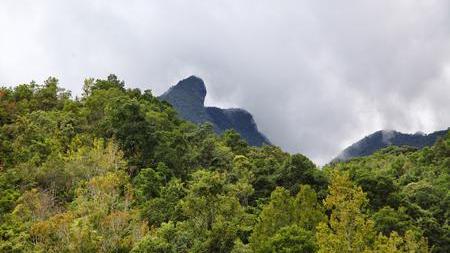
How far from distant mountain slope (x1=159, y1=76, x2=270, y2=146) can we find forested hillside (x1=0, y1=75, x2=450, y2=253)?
3157cm

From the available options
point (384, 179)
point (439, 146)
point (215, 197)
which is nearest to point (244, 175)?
point (384, 179)

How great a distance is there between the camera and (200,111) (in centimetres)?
9275

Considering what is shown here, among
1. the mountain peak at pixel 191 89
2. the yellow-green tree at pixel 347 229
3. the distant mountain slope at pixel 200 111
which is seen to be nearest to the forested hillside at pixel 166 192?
the yellow-green tree at pixel 347 229

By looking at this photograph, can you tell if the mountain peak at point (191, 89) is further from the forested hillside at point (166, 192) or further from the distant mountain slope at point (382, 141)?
the distant mountain slope at point (382, 141)

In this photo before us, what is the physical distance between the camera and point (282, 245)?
2288cm

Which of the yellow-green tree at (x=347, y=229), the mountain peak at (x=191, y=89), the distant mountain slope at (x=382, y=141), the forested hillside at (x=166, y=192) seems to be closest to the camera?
the yellow-green tree at (x=347, y=229)

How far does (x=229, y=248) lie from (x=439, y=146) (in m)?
46.4

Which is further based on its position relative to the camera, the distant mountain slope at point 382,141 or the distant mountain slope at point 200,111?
the distant mountain slope at point 382,141

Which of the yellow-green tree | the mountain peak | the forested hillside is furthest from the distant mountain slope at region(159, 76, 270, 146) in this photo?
the yellow-green tree

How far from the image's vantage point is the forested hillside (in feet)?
74.0

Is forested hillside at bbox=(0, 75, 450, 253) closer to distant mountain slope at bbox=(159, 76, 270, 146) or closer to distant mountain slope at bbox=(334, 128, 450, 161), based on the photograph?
distant mountain slope at bbox=(159, 76, 270, 146)

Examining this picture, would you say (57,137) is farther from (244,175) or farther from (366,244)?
(366,244)

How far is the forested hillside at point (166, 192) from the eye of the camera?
22547 mm

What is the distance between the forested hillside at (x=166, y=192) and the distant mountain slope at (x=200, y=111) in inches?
1243
